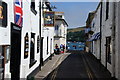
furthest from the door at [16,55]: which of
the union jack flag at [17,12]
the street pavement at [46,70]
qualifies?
the street pavement at [46,70]

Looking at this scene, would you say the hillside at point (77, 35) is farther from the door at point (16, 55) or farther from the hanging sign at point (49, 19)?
the door at point (16, 55)

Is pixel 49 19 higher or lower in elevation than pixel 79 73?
higher

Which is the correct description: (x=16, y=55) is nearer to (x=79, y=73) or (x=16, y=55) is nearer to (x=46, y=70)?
(x=79, y=73)

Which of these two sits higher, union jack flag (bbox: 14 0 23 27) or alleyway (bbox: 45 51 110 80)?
union jack flag (bbox: 14 0 23 27)

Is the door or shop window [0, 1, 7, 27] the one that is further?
the door

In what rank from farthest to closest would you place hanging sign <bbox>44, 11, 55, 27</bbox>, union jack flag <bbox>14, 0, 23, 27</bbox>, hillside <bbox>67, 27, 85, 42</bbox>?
hillside <bbox>67, 27, 85, 42</bbox> → hanging sign <bbox>44, 11, 55, 27</bbox> → union jack flag <bbox>14, 0, 23, 27</bbox>

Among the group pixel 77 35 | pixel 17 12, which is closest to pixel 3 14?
pixel 17 12

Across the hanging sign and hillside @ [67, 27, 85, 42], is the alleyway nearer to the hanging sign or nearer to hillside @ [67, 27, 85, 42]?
the hanging sign

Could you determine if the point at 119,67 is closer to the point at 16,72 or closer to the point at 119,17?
the point at 119,17

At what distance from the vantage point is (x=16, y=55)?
351 inches

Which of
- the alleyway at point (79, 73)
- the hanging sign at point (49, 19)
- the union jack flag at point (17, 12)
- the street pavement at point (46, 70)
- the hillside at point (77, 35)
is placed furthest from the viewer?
the hillside at point (77, 35)

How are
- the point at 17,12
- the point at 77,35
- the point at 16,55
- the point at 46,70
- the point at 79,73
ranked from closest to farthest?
the point at 17,12, the point at 16,55, the point at 79,73, the point at 46,70, the point at 77,35

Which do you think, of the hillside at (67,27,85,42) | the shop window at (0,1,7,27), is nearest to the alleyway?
the shop window at (0,1,7,27)

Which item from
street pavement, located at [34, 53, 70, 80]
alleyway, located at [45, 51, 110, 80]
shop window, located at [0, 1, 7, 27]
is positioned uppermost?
shop window, located at [0, 1, 7, 27]
